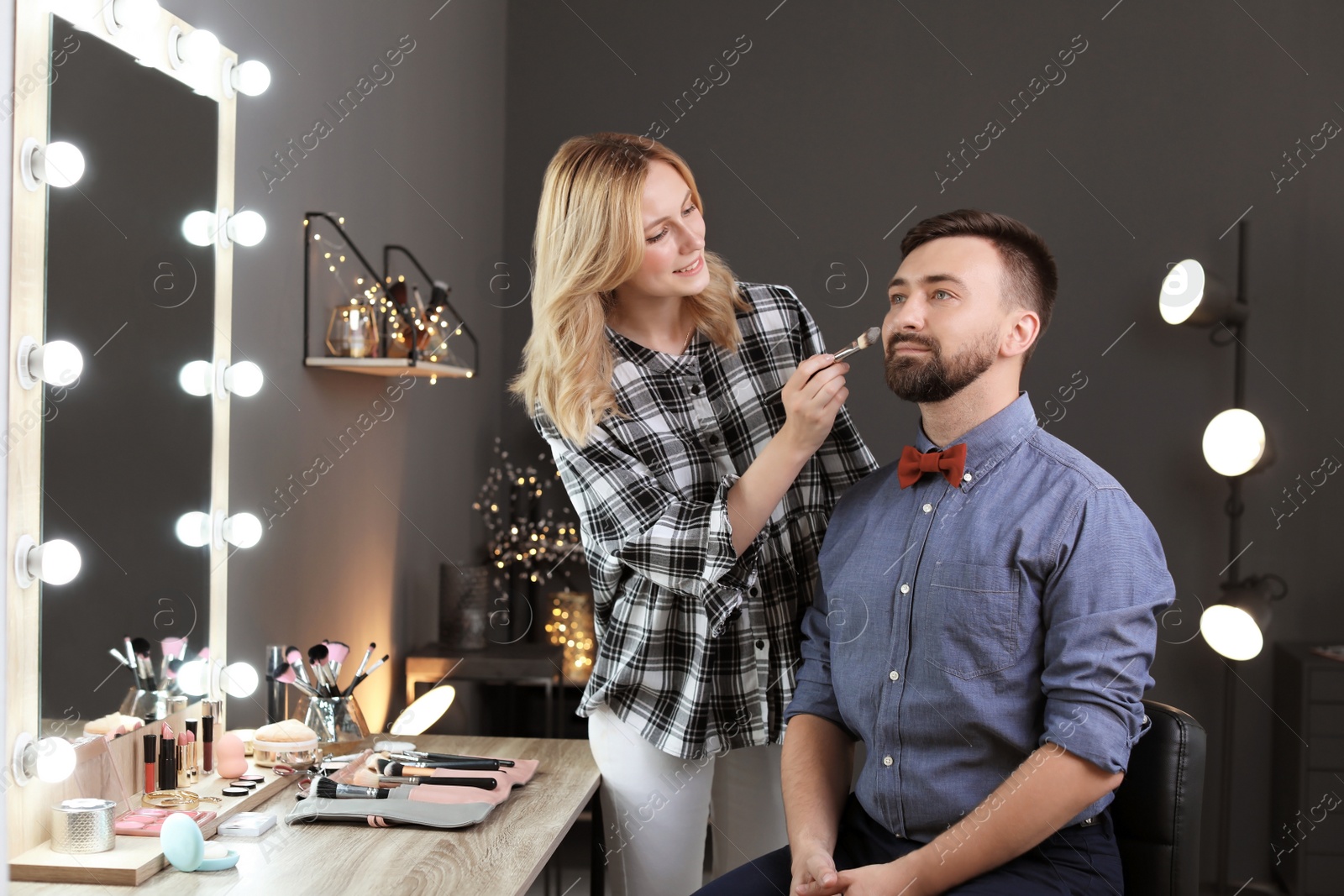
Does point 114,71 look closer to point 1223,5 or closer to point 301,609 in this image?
point 301,609

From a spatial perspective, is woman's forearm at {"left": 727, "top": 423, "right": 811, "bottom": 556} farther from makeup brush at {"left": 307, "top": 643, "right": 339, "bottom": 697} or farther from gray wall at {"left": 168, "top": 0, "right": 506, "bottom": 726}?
gray wall at {"left": 168, "top": 0, "right": 506, "bottom": 726}

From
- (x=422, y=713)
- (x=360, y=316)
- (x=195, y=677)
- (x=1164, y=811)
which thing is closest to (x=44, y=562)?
(x=195, y=677)

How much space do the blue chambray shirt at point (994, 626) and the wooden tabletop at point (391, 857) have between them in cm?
40

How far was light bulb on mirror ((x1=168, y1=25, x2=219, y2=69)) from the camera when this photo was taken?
1.58 metres

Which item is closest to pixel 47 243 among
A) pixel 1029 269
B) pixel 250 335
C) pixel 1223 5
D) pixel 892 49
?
pixel 250 335

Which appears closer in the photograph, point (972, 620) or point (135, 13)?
point (972, 620)

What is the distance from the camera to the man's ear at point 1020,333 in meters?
1.34

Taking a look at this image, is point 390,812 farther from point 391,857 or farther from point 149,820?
point 149,820

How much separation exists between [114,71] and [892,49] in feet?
7.42

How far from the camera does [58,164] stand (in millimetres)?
1321

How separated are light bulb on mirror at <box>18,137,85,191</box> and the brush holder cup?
832 millimetres

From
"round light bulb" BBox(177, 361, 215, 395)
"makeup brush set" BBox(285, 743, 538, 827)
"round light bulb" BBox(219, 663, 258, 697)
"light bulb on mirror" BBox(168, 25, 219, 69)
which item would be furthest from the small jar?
"light bulb on mirror" BBox(168, 25, 219, 69)

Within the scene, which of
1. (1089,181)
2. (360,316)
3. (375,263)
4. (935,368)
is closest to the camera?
(935,368)

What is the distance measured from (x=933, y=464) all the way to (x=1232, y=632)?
1824 millimetres
